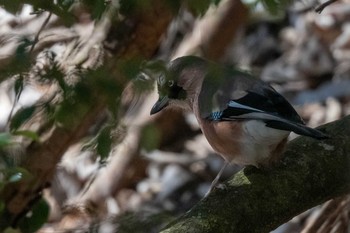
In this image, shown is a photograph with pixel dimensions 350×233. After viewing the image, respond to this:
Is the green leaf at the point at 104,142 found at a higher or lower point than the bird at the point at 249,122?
higher

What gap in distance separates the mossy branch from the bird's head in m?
0.39

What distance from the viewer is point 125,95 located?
6.75 feet

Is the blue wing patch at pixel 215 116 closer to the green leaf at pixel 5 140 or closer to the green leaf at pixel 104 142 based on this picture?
the green leaf at pixel 5 140

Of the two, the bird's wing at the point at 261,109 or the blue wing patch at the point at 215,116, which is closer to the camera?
the bird's wing at the point at 261,109

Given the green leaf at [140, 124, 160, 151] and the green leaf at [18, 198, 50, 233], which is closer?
A: the green leaf at [140, 124, 160, 151]

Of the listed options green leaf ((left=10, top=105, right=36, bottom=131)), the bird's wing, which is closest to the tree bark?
the bird's wing

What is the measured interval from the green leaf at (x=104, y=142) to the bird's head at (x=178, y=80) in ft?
0.51

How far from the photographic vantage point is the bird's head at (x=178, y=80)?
2066 mm

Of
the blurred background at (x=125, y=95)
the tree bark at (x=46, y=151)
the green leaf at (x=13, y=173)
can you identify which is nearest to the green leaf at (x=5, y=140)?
the blurred background at (x=125, y=95)

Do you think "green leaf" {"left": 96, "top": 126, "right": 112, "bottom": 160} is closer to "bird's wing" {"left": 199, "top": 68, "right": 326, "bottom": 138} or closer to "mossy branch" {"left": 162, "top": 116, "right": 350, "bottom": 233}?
"mossy branch" {"left": 162, "top": 116, "right": 350, "bottom": 233}

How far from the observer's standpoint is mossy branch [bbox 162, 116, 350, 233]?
3092mm

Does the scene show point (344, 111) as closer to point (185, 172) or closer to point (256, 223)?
point (185, 172)

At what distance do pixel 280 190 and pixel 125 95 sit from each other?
4.49 ft

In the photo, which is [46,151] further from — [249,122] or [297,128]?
[297,128]
